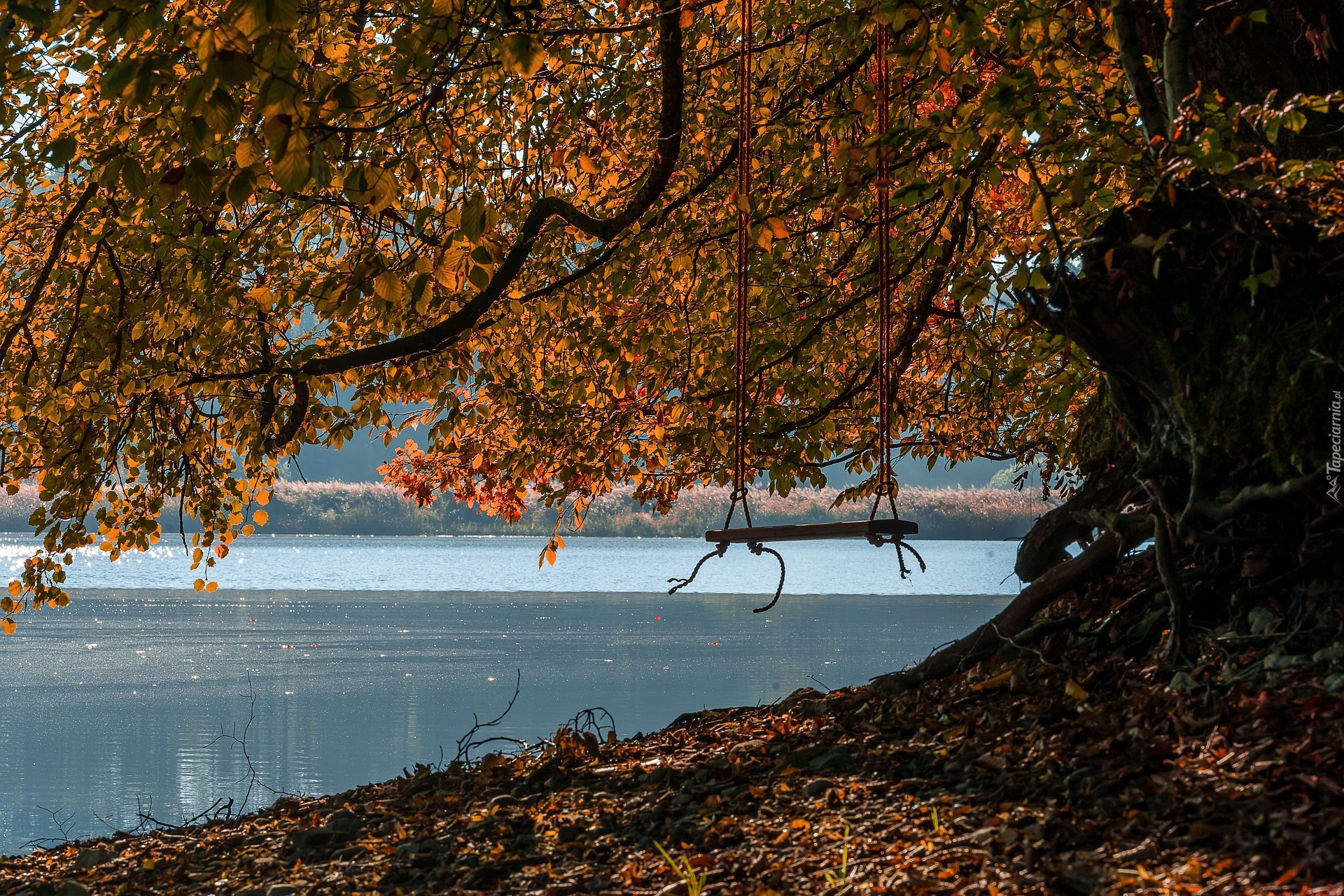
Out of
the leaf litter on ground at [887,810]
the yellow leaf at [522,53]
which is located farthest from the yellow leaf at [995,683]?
the yellow leaf at [522,53]

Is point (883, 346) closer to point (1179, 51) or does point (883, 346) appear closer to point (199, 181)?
Answer: point (1179, 51)

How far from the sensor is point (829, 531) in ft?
14.2

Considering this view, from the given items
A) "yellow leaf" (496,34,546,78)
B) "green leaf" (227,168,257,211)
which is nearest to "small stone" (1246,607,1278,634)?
"yellow leaf" (496,34,546,78)

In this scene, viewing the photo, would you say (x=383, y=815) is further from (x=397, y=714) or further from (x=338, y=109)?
(x=397, y=714)

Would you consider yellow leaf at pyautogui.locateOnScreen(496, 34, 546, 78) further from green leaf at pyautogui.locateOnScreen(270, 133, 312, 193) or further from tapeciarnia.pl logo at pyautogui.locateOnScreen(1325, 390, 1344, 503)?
tapeciarnia.pl logo at pyautogui.locateOnScreen(1325, 390, 1344, 503)

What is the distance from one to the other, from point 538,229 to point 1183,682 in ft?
13.0

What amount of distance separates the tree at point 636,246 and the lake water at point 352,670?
2253mm

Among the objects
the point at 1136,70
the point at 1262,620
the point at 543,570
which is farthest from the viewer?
the point at 543,570

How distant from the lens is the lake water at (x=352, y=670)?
11.3 m

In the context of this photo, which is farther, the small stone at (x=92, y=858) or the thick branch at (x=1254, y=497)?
the small stone at (x=92, y=858)

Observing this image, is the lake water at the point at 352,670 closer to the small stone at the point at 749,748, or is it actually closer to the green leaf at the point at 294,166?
the small stone at the point at 749,748

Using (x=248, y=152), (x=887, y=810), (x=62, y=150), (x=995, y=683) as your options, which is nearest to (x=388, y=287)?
(x=248, y=152)

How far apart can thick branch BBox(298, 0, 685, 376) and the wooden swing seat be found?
8.06ft

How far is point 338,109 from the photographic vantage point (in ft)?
12.6
